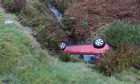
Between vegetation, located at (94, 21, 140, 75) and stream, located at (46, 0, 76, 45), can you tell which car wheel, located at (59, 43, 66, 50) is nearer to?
vegetation, located at (94, 21, 140, 75)

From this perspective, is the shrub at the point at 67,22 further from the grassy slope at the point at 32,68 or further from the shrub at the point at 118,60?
the grassy slope at the point at 32,68

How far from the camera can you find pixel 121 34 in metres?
11.8

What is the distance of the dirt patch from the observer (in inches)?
528

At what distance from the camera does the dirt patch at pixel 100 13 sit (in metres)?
13.4

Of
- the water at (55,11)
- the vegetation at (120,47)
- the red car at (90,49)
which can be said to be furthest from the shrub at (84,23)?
the red car at (90,49)

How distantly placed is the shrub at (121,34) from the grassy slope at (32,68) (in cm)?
209

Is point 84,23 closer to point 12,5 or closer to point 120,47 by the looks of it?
point 12,5

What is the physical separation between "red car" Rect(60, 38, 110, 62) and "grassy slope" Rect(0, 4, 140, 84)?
4.81 feet

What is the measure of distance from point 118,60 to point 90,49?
162 centimetres

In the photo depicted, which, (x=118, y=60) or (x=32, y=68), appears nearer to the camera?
(x=32, y=68)

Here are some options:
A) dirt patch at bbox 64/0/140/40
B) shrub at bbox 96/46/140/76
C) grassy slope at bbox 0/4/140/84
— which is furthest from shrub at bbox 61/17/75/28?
grassy slope at bbox 0/4/140/84

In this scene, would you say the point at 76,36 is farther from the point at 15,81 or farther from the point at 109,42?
the point at 15,81

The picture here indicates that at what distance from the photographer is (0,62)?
315 inches

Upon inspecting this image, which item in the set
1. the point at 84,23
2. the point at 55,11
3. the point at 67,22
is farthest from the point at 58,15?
the point at 84,23
